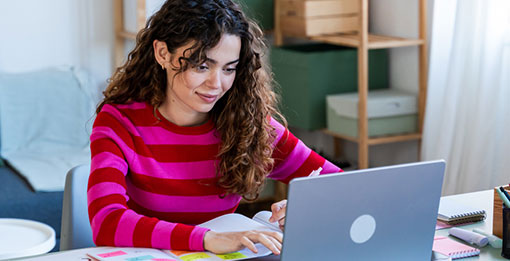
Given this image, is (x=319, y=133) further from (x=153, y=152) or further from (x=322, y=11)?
(x=153, y=152)

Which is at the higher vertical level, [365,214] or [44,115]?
[365,214]

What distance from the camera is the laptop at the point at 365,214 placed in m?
1.08

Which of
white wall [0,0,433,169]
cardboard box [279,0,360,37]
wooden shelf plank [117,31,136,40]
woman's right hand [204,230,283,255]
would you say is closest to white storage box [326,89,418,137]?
white wall [0,0,433,169]

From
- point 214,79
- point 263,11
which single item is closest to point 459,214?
point 214,79

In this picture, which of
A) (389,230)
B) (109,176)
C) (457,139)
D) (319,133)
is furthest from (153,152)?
(319,133)

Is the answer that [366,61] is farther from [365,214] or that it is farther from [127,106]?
[365,214]

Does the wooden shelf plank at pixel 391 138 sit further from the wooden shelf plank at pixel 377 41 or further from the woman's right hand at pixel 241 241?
the woman's right hand at pixel 241 241

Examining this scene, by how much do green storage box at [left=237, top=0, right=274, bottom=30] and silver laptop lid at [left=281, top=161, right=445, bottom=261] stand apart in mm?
2321

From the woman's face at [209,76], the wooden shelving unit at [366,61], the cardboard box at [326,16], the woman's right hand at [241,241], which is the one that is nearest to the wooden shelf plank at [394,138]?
the wooden shelving unit at [366,61]

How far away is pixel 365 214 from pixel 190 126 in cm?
60

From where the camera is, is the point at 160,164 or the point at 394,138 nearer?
the point at 160,164

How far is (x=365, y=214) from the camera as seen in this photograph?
114cm

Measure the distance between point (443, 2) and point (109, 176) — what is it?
5.66 feet

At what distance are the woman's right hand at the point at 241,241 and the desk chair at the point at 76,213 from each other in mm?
452
